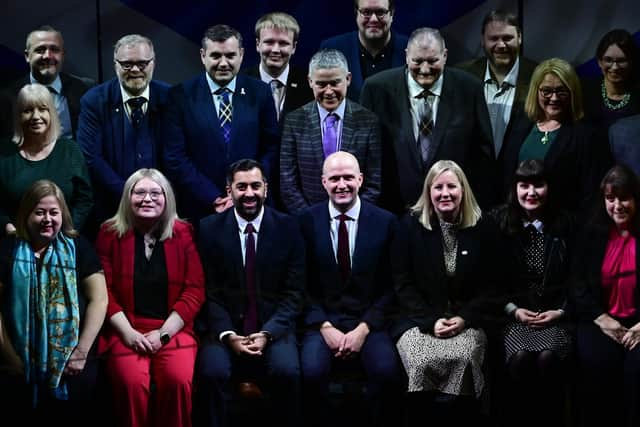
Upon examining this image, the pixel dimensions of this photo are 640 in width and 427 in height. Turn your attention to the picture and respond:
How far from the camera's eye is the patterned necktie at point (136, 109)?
547 centimetres

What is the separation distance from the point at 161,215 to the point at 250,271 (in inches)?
17.3

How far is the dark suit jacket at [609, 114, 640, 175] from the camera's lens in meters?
5.42

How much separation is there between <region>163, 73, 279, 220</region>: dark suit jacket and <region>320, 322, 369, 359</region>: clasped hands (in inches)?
30.6

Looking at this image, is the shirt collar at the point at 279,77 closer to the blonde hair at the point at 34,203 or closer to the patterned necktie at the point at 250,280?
the patterned necktie at the point at 250,280

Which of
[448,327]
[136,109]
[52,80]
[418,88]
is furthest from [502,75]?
[52,80]

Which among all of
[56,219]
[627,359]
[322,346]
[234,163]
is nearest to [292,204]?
[234,163]

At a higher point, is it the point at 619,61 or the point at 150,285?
the point at 619,61

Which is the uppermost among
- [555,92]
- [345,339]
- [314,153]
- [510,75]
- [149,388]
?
[510,75]

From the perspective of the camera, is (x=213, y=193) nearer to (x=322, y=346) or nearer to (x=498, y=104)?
(x=322, y=346)

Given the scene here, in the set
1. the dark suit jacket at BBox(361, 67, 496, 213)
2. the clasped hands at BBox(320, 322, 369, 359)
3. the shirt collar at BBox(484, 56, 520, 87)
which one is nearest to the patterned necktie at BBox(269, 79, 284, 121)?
the dark suit jacket at BBox(361, 67, 496, 213)

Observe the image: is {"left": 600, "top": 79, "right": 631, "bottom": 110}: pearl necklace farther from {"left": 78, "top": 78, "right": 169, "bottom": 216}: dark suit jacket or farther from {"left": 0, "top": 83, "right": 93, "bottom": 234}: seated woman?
{"left": 0, "top": 83, "right": 93, "bottom": 234}: seated woman

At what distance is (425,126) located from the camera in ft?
18.0

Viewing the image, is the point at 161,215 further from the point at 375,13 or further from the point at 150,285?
the point at 375,13

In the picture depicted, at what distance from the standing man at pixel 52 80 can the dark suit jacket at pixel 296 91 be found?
2.70 ft
